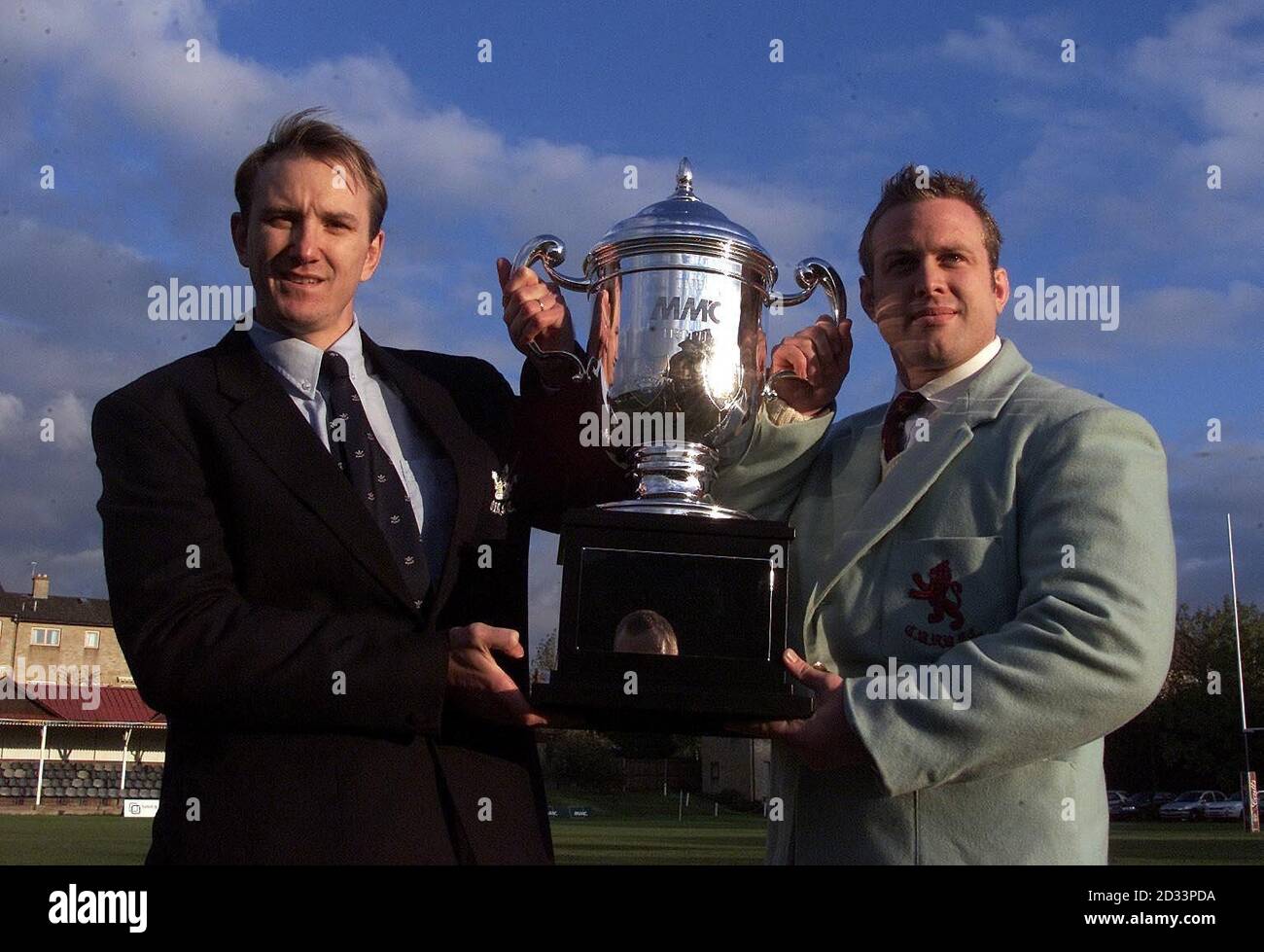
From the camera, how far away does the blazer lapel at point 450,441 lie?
279 cm

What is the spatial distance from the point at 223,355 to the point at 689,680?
131 cm

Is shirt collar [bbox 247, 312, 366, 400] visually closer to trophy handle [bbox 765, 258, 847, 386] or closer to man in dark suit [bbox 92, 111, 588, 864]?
man in dark suit [bbox 92, 111, 588, 864]

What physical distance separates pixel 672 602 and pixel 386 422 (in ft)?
2.71

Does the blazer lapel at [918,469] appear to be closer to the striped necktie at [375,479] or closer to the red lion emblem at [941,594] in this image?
the red lion emblem at [941,594]

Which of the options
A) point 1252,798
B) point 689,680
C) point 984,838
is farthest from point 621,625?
point 1252,798

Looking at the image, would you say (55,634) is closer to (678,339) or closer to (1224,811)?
(1224,811)

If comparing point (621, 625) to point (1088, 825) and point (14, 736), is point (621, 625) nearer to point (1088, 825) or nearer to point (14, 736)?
point (1088, 825)

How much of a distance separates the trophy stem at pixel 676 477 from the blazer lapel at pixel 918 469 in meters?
0.25

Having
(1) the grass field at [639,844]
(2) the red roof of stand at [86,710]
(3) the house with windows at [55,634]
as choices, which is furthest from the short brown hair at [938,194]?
(3) the house with windows at [55,634]

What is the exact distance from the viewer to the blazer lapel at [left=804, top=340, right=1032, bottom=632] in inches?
110

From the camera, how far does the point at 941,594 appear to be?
270 cm

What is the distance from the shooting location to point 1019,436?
9.02ft

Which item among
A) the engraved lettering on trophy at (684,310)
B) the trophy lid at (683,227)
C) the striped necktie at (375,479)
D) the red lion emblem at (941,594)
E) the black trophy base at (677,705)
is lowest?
the black trophy base at (677,705)

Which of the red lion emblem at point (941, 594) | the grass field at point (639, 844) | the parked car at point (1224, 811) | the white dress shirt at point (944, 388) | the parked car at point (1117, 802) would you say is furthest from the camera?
the parked car at point (1117, 802)
